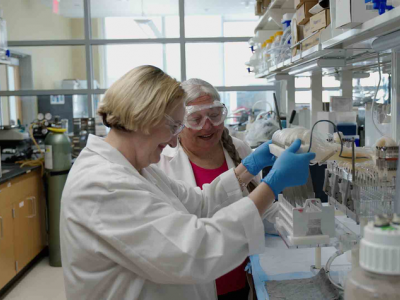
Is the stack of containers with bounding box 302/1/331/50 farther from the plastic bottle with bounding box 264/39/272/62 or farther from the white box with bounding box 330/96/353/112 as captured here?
the plastic bottle with bounding box 264/39/272/62

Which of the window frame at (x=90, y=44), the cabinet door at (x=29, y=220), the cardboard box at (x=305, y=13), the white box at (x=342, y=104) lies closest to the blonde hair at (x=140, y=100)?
the cardboard box at (x=305, y=13)

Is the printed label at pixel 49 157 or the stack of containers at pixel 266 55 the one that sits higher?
the stack of containers at pixel 266 55

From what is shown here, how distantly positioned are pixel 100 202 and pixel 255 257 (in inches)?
30.7

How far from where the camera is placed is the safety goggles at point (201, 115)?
2086 mm

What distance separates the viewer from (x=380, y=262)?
636 millimetres

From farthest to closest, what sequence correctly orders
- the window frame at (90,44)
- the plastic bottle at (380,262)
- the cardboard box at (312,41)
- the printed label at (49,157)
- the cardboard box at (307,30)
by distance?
the window frame at (90,44) → the printed label at (49,157) → the cardboard box at (307,30) → the cardboard box at (312,41) → the plastic bottle at (380,262)

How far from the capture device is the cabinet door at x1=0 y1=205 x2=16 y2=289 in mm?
3422

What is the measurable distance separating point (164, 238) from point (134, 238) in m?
0.08

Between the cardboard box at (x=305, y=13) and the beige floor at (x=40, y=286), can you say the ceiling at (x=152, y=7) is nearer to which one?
the beige floor at (x=40, y=286)

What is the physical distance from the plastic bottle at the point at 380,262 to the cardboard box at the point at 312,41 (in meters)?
1.38

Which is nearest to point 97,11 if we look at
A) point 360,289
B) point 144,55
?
point 144,55

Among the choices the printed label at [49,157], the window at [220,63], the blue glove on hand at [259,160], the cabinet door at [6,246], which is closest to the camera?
the blue glove on hand at [259,160]

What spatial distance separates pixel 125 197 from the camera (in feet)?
3.68

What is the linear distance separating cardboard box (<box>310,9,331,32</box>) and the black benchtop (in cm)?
279
